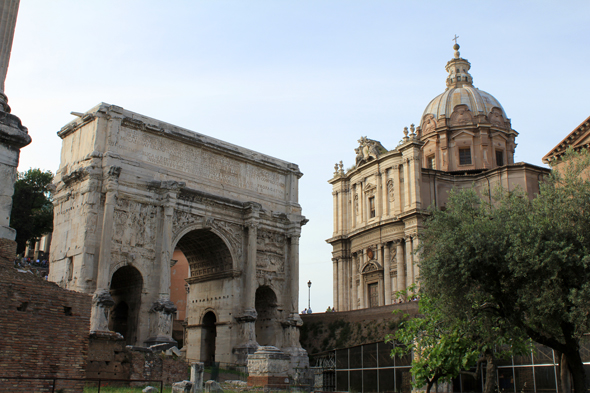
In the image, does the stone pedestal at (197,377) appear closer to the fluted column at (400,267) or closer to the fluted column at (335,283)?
the fluted column at (400,267)

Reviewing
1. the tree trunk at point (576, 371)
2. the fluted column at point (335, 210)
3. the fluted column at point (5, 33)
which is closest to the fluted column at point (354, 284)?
the fluted column at point (335, 210)

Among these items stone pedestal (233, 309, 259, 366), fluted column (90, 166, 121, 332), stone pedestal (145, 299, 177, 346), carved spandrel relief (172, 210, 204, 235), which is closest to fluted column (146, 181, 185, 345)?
stone pedestal (145, 299, 177, 346)

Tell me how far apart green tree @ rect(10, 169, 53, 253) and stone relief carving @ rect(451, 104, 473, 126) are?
34014mm

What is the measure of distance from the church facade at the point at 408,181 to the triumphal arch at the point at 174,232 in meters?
9.63

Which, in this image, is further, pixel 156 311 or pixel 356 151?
pixel 356 151

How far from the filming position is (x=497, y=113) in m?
Result: 50.7

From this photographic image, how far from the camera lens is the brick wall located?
10.0 metres

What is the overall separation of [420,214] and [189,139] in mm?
17291

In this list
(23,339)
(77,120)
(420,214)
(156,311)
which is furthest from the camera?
(420,214)

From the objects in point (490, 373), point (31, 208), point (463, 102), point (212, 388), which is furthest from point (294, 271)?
point (31, 208)

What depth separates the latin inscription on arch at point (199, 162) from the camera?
29812 millimetres

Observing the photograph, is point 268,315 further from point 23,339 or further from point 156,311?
point 23,339

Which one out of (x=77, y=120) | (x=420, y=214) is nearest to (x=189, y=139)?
(x=77, y=120)

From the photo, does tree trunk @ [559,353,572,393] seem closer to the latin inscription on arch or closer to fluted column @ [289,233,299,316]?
fluted column @ [289,233,299,316]
